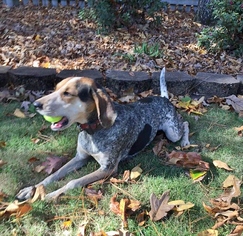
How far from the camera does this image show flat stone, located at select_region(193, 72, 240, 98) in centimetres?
504

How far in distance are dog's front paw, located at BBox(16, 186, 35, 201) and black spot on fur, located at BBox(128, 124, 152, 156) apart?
1131 millimetres

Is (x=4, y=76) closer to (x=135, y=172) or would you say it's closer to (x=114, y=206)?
(x=135, y=172)

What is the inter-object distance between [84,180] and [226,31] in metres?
4.40

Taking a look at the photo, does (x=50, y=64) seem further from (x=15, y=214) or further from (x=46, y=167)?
(x=15, y=214)

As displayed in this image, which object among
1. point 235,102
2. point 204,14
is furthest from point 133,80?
point 204,14

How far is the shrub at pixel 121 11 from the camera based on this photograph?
21.0 ft

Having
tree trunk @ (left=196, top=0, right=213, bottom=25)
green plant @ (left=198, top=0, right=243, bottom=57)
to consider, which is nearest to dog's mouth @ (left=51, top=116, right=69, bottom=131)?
green plant @ (left=198, top=0, right=243, bottom=57)

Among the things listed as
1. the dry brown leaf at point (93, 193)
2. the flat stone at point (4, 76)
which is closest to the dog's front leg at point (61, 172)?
the dry brown leaf at point (93, 193)

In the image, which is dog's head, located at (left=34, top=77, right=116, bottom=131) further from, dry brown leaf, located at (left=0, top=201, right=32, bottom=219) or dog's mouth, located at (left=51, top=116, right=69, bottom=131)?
dry brown leaf, located at (left=0, top=201, right=32, bottom=219)

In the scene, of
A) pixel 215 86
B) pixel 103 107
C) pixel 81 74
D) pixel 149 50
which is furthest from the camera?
pixel 149 50

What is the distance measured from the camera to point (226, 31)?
20.1 feet

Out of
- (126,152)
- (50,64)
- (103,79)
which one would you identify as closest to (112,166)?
(126,152)

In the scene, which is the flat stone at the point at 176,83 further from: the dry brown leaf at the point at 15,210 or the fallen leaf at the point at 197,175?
the dry brown leaf at the point at 15,210

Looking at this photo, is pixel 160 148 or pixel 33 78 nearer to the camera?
pixel 160 148
